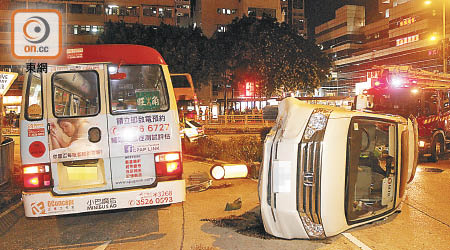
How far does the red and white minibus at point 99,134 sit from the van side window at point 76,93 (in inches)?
0.5

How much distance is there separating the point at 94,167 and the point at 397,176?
14.5 ft

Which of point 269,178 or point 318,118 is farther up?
point 318,118

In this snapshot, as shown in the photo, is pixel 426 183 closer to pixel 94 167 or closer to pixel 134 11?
pixel 94 167

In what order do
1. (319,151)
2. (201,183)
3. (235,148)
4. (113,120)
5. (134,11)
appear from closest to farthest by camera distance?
(319,151)
(113,120)
(201,183)
(235,148)
(134,11)

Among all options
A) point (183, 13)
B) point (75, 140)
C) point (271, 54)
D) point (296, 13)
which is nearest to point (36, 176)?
point (75, 140)

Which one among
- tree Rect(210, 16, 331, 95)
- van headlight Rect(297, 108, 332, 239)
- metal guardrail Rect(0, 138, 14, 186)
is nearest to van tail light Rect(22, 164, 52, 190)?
van headlight Rect(297, 108, 332, 239)

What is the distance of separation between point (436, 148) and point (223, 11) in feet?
156

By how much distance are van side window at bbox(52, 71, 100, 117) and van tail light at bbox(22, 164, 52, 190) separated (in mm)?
785

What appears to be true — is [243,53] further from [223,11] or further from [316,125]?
[316,125]

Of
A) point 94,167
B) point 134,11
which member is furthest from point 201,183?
point 134,11

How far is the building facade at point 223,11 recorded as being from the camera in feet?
184

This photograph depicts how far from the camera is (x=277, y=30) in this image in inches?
1519

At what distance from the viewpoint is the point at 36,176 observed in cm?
533

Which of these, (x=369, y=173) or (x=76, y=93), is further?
(x=369, y=173)
